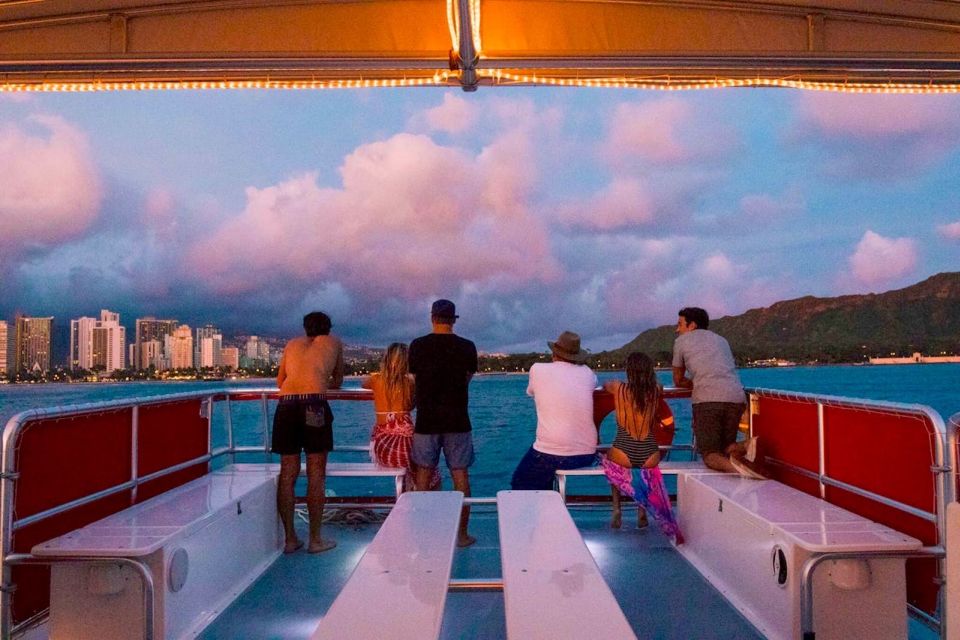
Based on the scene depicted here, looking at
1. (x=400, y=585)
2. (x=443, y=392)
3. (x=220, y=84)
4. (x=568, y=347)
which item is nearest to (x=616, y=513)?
(x=568, y=347)

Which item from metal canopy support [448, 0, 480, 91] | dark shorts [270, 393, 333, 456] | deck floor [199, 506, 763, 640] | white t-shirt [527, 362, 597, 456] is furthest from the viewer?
white t-shirt [527, 362, 597, 456]

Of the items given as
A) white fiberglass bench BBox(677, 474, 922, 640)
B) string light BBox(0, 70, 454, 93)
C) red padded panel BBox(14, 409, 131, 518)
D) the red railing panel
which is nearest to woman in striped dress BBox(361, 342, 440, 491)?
red padded panel BBox(14, 409, 131, 518)

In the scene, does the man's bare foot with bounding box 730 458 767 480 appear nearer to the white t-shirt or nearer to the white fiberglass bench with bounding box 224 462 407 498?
the white t-shirt

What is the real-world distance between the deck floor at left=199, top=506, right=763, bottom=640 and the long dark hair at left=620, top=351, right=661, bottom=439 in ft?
2.54

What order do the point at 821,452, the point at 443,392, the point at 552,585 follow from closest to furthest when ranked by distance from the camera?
1. the point at 552,585
2. the point at 821,452
3. the point at 443,392

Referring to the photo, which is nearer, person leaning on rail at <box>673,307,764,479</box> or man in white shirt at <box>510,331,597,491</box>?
person leaning on rail at <box>673,307,764,479</box>

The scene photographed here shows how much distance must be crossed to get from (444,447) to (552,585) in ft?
8.21

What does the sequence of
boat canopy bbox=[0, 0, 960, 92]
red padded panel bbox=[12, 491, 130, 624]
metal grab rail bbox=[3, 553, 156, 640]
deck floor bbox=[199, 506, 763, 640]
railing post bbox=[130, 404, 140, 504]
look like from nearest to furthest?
metal grab rail bbox=[3, 553, 156, 640] → red padded panel bbox=[12, 491, 130, 624] → deck floor bbox=[199, 506, 763, 640] → railing post bbox=[130, 404, 140, 504] → boat canopy bbox=[0, 0, 960, 92]

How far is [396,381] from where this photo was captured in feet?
15.3

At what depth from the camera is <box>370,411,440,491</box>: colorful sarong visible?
4.68 meters

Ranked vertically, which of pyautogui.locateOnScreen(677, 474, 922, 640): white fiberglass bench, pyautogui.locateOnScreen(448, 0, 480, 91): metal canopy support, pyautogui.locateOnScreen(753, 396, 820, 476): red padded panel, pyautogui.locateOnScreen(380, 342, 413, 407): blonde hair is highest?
pyautogui.locateOnScreen(448, 0, 480, 91): metal canopy support

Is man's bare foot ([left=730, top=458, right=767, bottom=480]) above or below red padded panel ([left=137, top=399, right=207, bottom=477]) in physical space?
below

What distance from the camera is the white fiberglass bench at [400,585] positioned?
67.7 inches

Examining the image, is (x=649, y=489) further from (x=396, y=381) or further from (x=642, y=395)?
(x=396, y=381)
